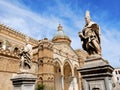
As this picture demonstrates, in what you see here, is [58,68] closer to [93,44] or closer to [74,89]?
[74,89]

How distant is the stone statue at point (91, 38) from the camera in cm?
461

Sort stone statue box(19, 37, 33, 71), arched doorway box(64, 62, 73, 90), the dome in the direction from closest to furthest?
stone statue box(19, 37, 33, 71) < arched doorway box(64, 62, 73, 90) < the dome

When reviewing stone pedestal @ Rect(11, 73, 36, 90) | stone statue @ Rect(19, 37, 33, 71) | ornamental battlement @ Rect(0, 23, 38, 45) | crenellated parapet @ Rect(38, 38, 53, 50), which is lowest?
stone pedestal @ Rect(11, 73, 36, 90)

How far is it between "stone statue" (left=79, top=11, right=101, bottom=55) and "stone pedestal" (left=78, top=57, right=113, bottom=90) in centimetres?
30

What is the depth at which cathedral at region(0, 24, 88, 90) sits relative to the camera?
690 inches

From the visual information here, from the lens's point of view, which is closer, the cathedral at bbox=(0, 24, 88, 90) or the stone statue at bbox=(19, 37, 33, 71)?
the stone statue at bbox=(19, 37, 33, 71)

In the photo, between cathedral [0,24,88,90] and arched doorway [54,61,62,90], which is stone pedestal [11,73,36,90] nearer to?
cathedral [0,24,88,90]

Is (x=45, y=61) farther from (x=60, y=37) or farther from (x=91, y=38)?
(x=91, y=38)

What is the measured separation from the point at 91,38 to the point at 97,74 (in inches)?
44.4

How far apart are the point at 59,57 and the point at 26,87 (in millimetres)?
19458

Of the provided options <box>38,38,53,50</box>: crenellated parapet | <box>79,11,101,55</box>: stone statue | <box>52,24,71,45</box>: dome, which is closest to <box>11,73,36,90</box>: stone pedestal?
<box>79,11,101,55</box>: stone statue

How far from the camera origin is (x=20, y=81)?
653cm

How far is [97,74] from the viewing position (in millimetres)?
4223

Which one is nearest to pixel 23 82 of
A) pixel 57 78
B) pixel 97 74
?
pixel 97 74
